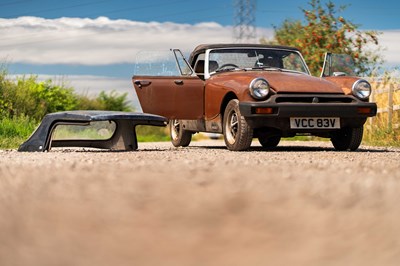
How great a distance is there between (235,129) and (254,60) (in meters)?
1.63

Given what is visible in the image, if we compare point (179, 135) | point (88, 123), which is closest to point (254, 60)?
point (179, 135)

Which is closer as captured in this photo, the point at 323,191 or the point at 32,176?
the point at 323,191

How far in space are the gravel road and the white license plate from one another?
15.1ft

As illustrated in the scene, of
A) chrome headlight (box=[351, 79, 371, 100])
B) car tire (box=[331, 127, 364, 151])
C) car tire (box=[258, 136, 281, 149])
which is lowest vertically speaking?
car tire (box=[258, 136, 281, 149])

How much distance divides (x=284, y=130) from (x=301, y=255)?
24.2 feet

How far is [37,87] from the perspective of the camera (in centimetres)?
2409

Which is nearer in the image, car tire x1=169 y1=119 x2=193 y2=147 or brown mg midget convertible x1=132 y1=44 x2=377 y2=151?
brown mg midget convertible x1=132 y1=44 x2=377 y2=151

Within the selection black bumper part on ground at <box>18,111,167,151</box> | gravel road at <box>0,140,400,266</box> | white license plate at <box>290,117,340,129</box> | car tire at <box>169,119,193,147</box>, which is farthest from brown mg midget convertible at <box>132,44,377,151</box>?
gravel road at <box>0,140,400,266</box>

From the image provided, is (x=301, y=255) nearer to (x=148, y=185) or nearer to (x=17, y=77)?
(x=148, y=185)

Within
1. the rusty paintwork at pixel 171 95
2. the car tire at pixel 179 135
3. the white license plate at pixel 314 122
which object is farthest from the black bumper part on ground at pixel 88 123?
the car tire at pixel 179 135

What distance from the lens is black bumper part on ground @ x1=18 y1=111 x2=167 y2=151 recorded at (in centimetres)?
1080

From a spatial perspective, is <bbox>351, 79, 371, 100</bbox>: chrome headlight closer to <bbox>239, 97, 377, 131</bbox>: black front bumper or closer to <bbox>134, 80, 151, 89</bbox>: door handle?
<bbox>239, 97, 377, 131</bbox>: black front bumper

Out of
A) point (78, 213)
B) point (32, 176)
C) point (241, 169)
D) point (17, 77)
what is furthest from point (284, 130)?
point (17, 77)

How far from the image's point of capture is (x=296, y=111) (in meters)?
10.8
